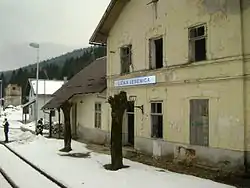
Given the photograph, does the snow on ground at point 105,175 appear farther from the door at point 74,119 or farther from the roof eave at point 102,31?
the door at point 74,119

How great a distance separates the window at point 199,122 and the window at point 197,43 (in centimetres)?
177

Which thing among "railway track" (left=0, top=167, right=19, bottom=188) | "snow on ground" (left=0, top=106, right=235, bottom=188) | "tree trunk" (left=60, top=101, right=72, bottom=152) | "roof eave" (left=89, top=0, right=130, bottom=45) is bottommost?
"railway track" (left=0, top=167, right=19, bottom=188)

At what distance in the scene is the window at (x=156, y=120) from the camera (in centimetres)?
1811

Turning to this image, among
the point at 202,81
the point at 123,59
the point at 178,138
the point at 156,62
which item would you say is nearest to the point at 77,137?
the point at 123,59

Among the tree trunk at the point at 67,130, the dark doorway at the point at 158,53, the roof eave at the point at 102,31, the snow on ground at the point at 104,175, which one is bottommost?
the snow on ground at the point at 104,175

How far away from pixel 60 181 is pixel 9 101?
11629 cm

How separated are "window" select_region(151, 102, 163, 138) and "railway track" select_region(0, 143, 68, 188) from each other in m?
5.69

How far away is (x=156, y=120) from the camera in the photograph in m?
18.4

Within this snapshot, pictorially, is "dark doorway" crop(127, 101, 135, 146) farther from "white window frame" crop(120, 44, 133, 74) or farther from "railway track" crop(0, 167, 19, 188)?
"railway track" crop(0, 167, 19, 188)

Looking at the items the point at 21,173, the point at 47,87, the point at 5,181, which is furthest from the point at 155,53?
the point at 47,87

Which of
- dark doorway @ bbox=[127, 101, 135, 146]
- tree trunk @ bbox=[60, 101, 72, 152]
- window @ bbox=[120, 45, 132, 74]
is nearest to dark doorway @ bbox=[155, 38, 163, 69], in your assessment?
window @ bbox=[120, 45, 132, 74]

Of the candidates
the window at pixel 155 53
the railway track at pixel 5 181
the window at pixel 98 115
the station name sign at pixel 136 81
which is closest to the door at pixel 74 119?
the window at pixel 98 115

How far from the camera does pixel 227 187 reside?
11.2m

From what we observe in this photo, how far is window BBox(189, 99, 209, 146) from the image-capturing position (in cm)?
1505
